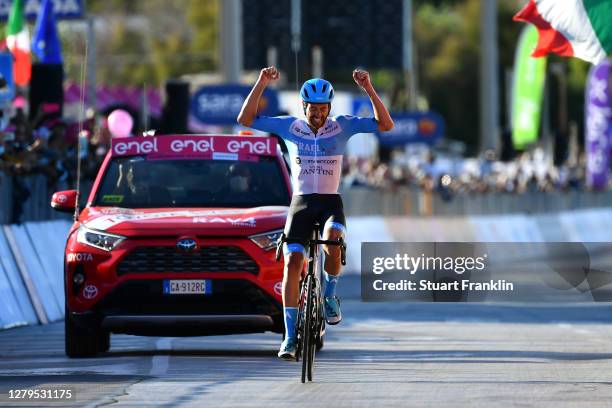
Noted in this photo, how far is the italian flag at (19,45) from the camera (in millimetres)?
30062

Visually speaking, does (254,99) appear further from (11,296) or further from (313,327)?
(11,296)

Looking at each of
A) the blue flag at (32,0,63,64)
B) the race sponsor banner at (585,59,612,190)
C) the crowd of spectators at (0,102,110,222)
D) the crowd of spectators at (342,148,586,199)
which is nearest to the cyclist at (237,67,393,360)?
the crowd of spectators at (0,102,110,222)

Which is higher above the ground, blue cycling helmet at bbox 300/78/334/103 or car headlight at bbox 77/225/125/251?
blue cycling helmet at bbox 300/78/334/103

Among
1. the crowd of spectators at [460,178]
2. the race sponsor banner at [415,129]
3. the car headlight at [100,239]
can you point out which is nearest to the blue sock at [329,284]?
the car headlight at [100,239]

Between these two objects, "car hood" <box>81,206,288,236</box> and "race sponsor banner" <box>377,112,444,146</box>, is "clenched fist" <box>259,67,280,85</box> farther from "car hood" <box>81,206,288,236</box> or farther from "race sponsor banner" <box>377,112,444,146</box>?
"race sponsor banner" <box>377,112,444,146</box>

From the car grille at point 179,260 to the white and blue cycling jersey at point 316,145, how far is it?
5.09 ft

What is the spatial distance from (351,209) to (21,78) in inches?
338

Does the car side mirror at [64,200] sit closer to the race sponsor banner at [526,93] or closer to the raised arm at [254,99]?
the raised arm at [254,99]

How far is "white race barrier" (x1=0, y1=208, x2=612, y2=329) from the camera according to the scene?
68.1ft

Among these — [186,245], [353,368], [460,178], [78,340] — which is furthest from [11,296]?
[460,178]

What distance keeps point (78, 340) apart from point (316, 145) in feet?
9.96

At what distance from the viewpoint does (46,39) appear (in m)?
33.0

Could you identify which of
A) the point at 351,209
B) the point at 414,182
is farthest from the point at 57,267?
the point at 414,182

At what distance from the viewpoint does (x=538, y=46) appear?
22.1 m
